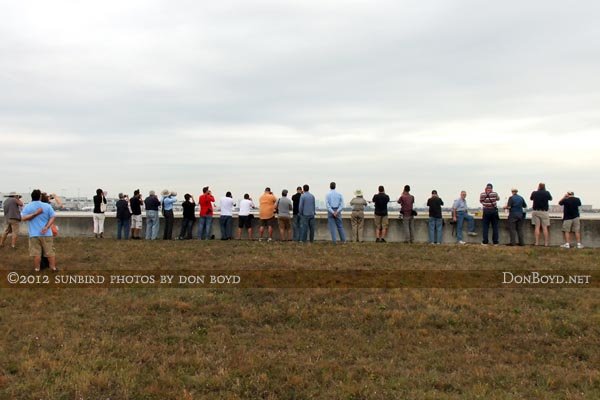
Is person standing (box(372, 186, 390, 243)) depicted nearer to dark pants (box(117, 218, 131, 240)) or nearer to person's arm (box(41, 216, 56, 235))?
dark pants (box(117, 218, 131, 240))

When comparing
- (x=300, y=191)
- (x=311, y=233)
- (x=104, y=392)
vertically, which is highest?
(x=300, y=191)

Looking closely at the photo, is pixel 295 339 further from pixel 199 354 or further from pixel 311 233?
pixel 311 233

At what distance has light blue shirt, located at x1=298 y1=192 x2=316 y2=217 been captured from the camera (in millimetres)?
17828

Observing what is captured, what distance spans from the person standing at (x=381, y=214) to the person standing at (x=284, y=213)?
120 inches

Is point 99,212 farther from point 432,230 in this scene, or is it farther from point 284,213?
point 432,230

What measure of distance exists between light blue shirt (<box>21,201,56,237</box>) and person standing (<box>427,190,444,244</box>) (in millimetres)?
12128

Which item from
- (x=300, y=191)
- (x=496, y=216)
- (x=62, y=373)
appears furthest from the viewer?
(x=300, y=191)

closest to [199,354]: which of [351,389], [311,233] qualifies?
[351,389]

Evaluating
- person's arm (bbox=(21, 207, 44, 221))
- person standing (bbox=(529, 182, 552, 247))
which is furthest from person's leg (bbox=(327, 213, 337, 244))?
person's arm (bbox=(21, 207, 44, 221))

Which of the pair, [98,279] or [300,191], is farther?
[300,191]

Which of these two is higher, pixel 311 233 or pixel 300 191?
pixel 300 191

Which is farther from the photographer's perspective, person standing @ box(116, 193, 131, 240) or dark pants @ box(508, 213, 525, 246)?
person standing @ box(116, 193, 131, 240)

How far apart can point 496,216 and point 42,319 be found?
14303 millimetres

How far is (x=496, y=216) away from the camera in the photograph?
17828 millimetres
